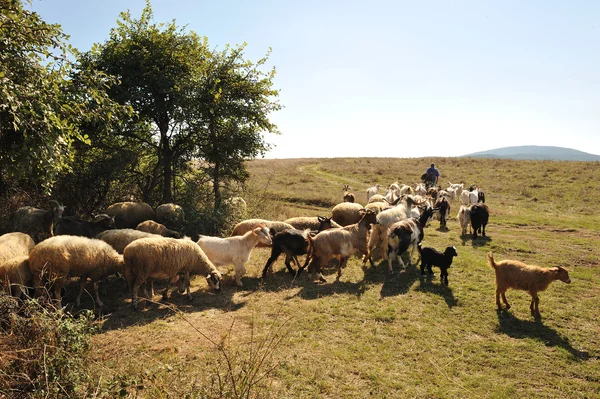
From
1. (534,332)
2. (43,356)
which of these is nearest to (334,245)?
(534,332)

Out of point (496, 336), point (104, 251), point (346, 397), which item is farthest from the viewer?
point (104, 251)

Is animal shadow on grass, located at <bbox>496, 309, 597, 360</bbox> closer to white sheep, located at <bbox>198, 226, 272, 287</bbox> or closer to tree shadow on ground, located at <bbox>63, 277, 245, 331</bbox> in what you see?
tree shadow on ground, located at <bbox>63, 277, 245, 331</bbox>

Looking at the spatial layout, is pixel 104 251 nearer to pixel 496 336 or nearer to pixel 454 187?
pixel 496 336

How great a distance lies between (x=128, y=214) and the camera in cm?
1326

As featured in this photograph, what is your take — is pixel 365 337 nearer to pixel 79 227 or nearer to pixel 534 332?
pixel 534 332

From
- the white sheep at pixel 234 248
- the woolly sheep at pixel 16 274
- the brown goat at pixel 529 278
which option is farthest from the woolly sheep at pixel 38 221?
the brown goat at pixel 529 278

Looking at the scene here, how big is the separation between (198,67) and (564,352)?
1497 centimetres

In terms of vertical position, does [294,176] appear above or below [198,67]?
below

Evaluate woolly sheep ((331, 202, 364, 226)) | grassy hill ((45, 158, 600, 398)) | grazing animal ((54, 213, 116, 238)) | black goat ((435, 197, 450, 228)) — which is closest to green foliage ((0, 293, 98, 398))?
grassy hill ((45, 158, 600, 398))

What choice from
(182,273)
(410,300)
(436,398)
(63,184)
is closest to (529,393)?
A: (436,398)

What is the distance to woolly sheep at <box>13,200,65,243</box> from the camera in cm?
1076

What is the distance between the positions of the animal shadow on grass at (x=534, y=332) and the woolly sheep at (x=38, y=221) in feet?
39.9

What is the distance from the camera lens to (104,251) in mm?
8281

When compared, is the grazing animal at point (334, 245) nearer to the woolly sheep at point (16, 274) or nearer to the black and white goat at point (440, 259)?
the black and white goat at point (440, 259)
